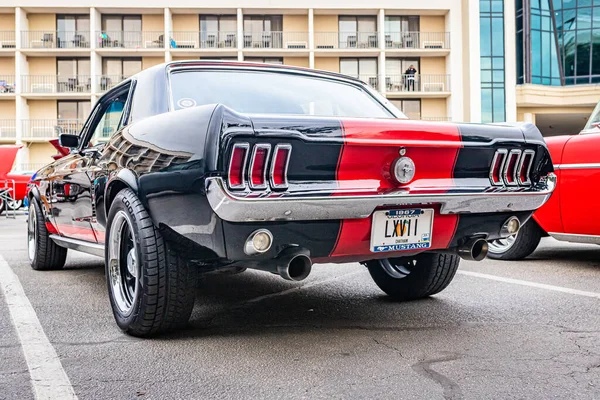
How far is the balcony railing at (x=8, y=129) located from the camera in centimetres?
3725

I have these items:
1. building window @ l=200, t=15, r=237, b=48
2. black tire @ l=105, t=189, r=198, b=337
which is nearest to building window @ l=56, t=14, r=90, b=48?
building window @ l=200, t=15, r=237, b=48

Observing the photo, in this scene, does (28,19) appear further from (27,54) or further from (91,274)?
(91,274)

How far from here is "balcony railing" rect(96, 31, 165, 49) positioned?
3766 cm

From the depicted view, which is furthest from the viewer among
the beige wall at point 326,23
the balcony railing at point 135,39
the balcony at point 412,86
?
the beige wall at point 326,23

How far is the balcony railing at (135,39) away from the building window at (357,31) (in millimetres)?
10904

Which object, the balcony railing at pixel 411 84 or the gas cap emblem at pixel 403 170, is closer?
the gas cap emblem at pixel 403 170

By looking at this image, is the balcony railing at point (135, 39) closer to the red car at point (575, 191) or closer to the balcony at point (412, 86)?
the balcony at point (412, 86)

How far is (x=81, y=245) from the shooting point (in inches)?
180

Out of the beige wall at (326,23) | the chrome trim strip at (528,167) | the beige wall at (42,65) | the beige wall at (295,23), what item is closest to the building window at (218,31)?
the beige wall at (295,23)

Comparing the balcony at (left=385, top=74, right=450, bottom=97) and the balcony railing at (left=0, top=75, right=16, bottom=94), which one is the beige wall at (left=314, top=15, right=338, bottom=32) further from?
the balcony railing at (left=0, top=75, right=16, bottom=94)

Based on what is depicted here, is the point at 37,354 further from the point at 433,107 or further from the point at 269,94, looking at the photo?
the point at 433,107

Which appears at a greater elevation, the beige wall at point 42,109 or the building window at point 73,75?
the building window at point 73,75

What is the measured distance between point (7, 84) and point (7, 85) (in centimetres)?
10

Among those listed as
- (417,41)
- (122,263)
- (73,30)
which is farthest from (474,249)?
(73,30)
